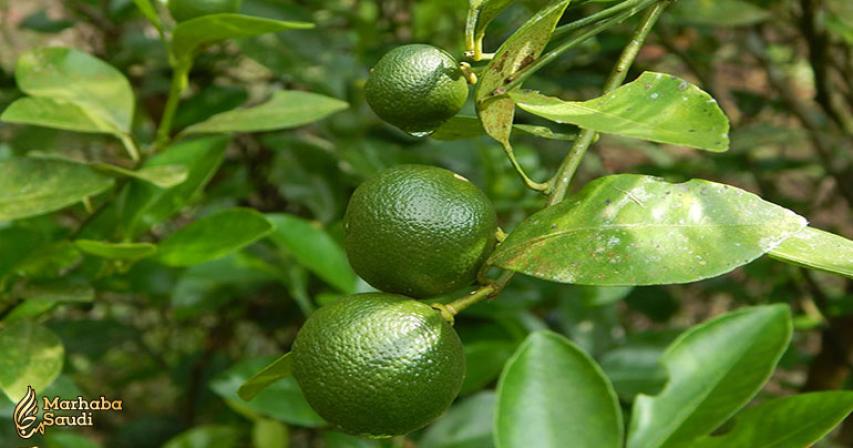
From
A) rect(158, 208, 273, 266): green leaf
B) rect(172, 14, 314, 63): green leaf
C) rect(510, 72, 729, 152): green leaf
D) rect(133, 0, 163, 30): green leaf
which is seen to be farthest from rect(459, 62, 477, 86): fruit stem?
rect(133, 0, 163, 30): green leaf

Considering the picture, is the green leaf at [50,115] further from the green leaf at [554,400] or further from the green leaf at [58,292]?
the green leaf at [554,400]

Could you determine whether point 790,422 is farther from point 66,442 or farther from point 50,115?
point 66,442

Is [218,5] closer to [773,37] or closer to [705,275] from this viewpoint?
[705,275]

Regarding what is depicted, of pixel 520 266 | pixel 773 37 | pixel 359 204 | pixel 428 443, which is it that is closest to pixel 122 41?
pixel 428 443

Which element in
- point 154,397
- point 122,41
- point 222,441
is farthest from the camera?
point 154,397

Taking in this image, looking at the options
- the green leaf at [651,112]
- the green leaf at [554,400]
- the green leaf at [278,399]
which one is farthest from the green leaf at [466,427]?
the green leaf at [651,112]

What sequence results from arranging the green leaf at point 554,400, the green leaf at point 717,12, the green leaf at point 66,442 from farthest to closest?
the green leaf at point 717,12, the green leaf at point 66,442, the green leaf at point 554,400
